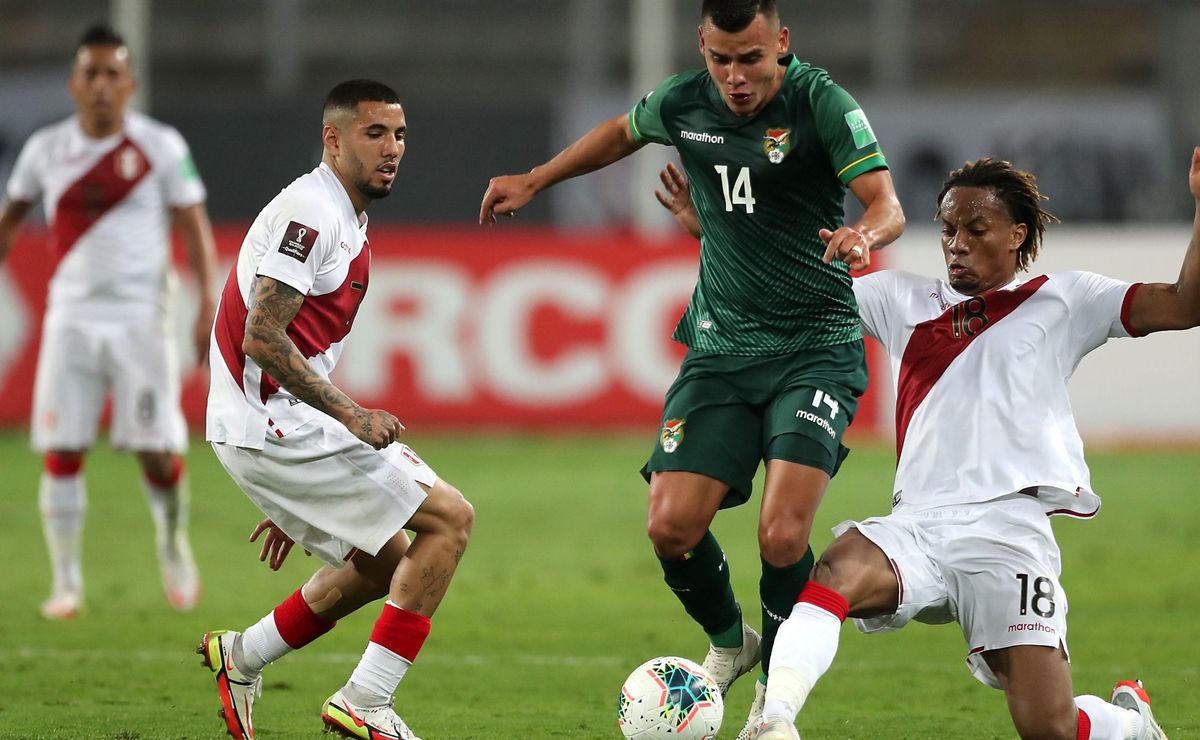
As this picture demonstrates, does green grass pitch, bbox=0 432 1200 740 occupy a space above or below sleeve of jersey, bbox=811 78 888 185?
below

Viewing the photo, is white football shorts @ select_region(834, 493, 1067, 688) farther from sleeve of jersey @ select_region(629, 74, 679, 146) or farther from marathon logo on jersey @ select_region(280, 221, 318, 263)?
marathon logo on jersey @ select_region(280, 221, 318, 263)

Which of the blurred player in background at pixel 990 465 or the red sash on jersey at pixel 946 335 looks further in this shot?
the red sash on jersey at pixel 946 335

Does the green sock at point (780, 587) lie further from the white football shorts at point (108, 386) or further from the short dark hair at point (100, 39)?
the short dark hair at point (100, 39)

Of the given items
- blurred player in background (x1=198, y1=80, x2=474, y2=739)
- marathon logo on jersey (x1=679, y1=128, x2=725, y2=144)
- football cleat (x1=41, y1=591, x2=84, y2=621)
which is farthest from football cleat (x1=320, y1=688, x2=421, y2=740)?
football cleat (x1=41, y1=591, x2=84, y2=621)

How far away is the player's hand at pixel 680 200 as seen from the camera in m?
5.96

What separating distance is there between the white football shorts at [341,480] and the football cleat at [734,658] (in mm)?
1283

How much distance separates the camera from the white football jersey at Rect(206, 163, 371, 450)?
5090mm

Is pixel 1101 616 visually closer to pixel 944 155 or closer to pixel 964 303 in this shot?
pixel 964 303

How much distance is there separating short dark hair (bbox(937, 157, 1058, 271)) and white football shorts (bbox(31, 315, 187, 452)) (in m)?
4.55

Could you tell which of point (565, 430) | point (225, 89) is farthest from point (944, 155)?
point (225, 89)

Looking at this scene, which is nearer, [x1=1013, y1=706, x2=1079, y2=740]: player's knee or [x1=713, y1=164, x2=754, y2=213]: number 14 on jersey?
[x1=1013, y1=706, x2=1079, y2=740]: player's knee

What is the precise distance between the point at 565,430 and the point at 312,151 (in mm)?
5089

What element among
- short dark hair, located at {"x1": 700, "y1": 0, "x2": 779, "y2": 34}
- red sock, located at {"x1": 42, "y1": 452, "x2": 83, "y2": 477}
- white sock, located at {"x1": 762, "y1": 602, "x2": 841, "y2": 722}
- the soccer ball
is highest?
short dark hair, located at {"x1": 700, "y1": 0, "x2": 779, "y2": 34}

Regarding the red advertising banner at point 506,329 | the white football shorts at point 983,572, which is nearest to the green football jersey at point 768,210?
the white football shorts at point 983,572
